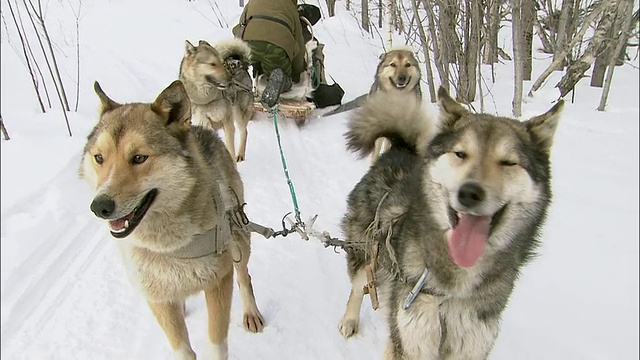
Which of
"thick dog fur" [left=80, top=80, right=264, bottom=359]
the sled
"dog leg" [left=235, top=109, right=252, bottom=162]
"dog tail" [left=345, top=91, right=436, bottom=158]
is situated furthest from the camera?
the sled

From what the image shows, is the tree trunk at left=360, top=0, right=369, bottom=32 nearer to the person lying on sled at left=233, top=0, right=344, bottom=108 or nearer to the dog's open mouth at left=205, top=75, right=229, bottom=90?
the person lying on sled at left=233, top=0, right=344, bottom=108

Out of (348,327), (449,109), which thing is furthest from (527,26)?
(348,327)

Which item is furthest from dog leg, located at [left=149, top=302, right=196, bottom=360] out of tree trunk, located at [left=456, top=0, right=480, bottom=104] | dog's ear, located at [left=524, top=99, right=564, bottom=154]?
tree trunk, located at [left=456, top=0, right=480, bottom=104]

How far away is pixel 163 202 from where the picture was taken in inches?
76.0

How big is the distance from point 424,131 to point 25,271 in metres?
2.57

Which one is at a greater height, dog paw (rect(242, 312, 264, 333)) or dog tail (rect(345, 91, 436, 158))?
dog tail (rect(345, 91, 436, 158))

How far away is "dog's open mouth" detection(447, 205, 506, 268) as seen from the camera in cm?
168

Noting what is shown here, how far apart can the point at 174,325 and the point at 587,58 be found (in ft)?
19.0

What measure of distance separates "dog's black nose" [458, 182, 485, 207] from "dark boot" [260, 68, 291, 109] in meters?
4.06

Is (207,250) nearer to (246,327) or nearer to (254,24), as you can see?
(246,327)

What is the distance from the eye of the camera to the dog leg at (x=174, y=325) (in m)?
2.11

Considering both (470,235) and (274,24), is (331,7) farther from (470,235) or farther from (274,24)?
(470,235)

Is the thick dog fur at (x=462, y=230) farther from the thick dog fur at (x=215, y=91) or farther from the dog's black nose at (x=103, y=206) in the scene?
the thick dog fur at (x=215, y=91)

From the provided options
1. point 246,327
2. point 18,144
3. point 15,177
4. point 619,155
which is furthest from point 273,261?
point 619,155
